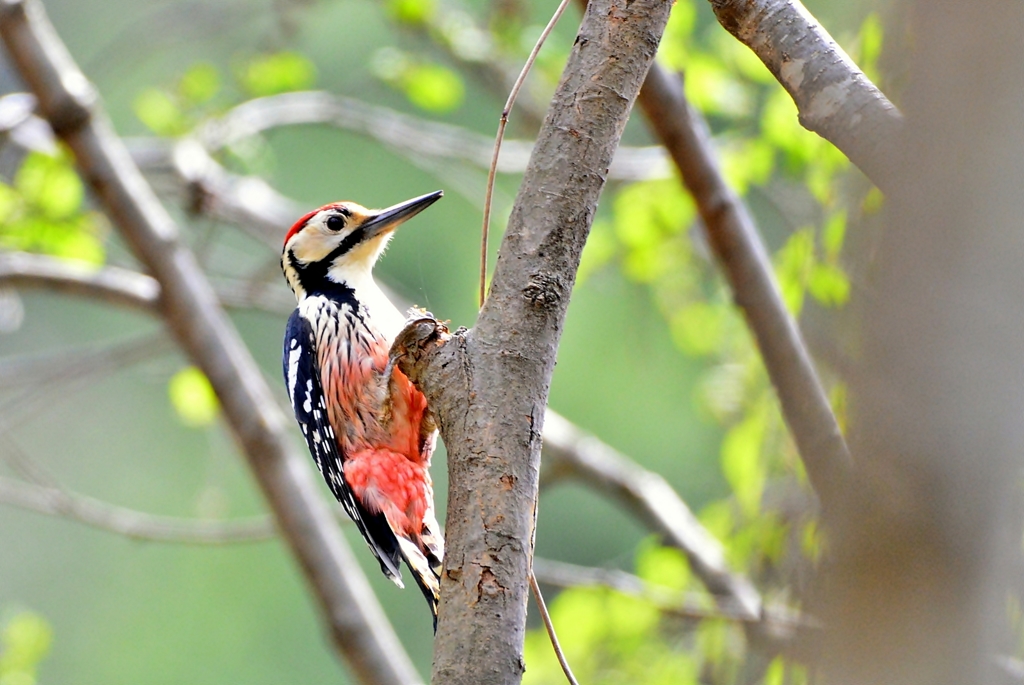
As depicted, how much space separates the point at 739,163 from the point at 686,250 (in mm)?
730

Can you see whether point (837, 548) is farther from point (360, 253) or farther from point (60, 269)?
point (60, 269)

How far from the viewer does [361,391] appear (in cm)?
273

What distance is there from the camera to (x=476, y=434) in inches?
A: 52.3

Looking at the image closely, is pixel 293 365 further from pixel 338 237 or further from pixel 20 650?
pixel 20 650

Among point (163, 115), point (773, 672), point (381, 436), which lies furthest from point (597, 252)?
point (773, 672)

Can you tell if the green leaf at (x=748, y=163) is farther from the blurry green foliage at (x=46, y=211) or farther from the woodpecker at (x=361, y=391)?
the blurry green foliage at (x=46, y=211)

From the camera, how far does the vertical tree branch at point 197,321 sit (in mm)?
3279

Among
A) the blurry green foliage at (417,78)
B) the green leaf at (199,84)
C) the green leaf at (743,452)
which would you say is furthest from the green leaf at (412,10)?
the green leaf at (743,452)

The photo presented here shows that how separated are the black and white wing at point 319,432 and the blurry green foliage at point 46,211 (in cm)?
122

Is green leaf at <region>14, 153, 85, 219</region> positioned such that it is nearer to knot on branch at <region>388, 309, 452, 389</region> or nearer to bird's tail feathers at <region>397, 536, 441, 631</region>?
bird's tail feathers at <region>397, 536, 441, 631</region>

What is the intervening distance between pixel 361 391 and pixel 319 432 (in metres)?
0.25

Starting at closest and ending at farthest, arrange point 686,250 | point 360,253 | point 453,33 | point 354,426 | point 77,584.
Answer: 1. point 354,426
2. point 360,253
3. point 453,33
4. point 686,250
5. point 77,584

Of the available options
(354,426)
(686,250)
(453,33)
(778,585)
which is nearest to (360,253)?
(354,426)

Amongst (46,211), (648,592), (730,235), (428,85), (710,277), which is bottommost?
(648,592)
